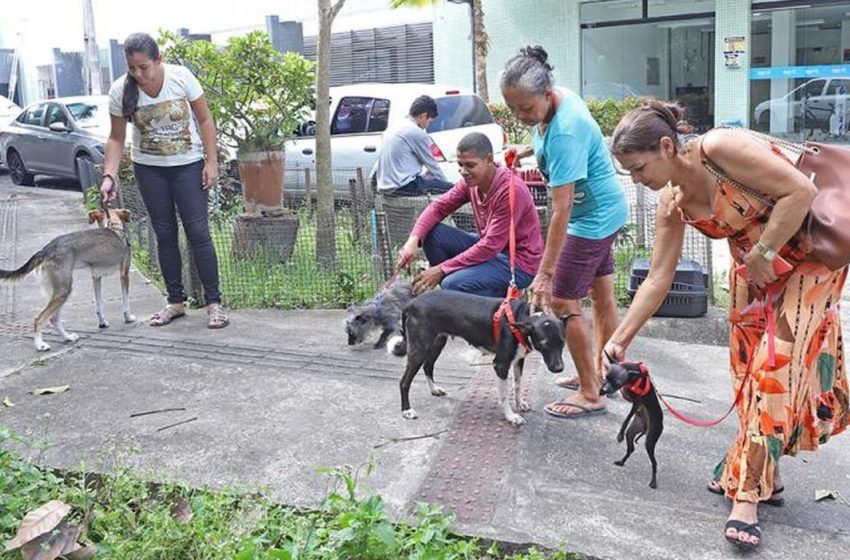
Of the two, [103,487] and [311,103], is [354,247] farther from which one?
[103,487]

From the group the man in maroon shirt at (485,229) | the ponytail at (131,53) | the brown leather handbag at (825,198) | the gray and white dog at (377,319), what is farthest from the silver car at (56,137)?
the brown leather handbag at (825,198)

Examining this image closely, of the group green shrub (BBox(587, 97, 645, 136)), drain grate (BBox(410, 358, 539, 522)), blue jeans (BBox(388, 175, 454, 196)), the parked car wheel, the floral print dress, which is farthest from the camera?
green shrub (BBox(587, 97, 645, 136))

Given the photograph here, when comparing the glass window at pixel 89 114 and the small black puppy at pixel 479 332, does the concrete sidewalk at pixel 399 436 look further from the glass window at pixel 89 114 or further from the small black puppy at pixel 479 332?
the glass window at pixel 89 114

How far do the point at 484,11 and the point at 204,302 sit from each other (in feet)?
48.4

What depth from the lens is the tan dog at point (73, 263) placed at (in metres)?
5.46

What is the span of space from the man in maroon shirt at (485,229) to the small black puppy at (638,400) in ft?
4.09

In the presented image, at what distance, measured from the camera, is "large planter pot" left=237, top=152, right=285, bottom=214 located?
8.41 metres

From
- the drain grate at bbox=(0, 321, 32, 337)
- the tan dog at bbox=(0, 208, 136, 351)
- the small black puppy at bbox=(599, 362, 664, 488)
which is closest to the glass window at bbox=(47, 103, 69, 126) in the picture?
the drain grate at bbox=(0, 321, 32, 337)

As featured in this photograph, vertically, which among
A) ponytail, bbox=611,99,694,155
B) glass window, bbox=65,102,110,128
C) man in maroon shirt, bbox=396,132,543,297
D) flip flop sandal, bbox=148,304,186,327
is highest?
glass window, bbox=65,102,110,128

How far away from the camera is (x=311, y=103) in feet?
28.6

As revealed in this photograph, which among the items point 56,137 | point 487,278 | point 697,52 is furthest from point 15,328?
point 697,52

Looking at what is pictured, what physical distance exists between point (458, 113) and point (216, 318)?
580cm

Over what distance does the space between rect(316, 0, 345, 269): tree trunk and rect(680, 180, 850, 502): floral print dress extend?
4063 mm

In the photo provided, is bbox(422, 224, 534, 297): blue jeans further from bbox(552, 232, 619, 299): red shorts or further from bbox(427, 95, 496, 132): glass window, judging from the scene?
bbox(427, 95, 496, 132): glass window
